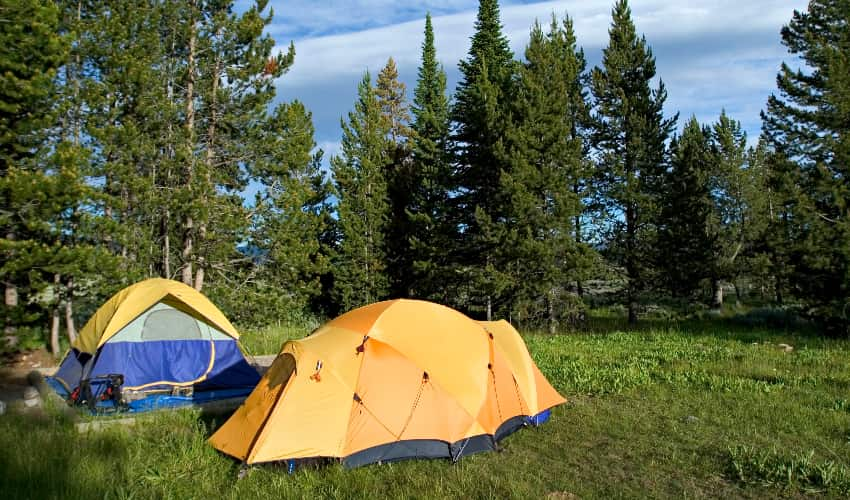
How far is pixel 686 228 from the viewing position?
83.7 feet

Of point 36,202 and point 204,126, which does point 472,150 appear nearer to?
point 204,126

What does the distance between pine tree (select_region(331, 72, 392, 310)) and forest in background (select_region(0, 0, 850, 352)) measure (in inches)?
Answer: 4.0

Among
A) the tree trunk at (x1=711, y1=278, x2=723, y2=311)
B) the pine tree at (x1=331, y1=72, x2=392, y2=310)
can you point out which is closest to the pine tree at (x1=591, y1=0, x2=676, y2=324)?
the tree trunk at (x1=711, y1=278, x2=723, y2=311)

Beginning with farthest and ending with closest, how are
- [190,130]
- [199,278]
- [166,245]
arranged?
[199,278], [166,245], [190,130]

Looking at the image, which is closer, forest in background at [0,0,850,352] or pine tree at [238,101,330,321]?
forest in background at [0,0,850,352]

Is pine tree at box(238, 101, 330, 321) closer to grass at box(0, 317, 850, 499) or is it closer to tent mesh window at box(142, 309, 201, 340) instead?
tent mesh window at box(142, 309, 201, 340)

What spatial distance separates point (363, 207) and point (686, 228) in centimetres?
1447

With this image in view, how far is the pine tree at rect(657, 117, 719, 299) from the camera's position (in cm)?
2467

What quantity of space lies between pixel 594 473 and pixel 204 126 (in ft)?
54.7

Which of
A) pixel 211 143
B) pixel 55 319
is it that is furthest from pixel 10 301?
pixel 211 143

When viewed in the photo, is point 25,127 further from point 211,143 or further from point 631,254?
point 631,254

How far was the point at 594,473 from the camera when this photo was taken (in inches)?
235

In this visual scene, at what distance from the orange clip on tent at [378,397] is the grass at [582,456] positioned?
0.23 m

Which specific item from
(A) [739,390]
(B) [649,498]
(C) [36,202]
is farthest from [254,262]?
(B) [649,498]
